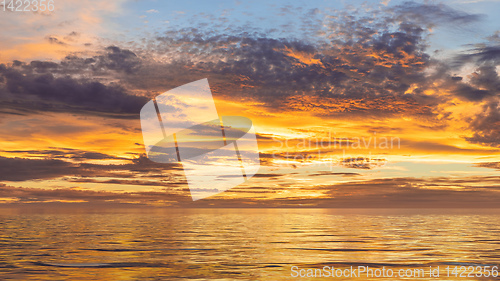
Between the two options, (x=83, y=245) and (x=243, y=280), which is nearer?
(x=243, y=280)

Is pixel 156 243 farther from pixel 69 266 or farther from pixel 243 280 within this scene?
pixel 243 280

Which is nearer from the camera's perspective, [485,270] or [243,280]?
[243,280]

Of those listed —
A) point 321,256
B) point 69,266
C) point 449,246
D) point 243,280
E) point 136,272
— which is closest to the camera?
point 243,280

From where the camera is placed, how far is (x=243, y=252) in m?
31.8

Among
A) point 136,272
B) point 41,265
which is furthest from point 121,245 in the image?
point 136,272

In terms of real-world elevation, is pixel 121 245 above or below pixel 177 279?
below

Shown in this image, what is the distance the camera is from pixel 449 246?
36.1m

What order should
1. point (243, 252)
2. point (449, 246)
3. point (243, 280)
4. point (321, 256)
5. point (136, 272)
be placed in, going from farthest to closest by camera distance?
point (449, 246) → point (243, 252) → point (321, 256) → point (136, 272) → point (243, 280)

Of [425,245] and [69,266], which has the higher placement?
[69,266]

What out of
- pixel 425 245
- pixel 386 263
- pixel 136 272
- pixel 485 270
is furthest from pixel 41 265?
pixel 425 245

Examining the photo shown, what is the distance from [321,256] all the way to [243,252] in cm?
594

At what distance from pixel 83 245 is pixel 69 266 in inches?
476

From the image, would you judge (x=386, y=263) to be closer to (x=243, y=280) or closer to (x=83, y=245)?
(x=243, y=280)

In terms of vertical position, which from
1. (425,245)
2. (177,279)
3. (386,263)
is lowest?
(425,245)
